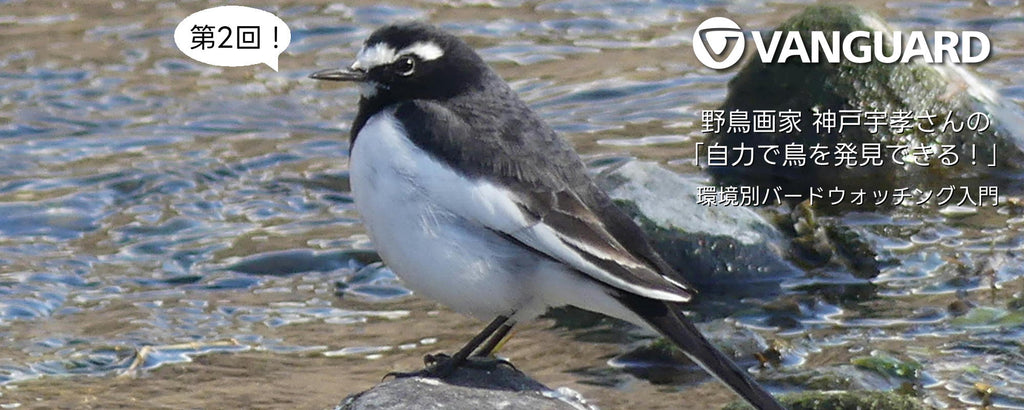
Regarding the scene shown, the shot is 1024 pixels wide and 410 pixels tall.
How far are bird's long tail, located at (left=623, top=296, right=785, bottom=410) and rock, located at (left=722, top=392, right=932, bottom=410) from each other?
96 cm

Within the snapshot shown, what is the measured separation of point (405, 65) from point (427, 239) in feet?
2.58

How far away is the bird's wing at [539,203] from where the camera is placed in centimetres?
585

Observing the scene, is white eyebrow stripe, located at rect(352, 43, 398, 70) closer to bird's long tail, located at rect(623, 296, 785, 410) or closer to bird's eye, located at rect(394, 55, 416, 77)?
bird's eye, located at rect(394, 55, 416, 77)

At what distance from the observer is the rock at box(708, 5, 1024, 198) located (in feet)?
34.4

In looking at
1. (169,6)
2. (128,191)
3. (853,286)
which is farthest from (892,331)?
(169,6)

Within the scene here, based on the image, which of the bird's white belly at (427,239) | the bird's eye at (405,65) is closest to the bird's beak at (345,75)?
the bird's eye at (405,65)

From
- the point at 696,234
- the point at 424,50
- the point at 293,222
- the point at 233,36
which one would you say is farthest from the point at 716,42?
the point at 424,50

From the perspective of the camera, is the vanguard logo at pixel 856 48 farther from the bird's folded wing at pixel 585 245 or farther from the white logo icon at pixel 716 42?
the bird's folded wing at pixel 585 245

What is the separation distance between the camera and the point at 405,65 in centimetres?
638

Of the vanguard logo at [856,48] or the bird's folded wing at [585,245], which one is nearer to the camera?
the bird's folded wing at [585,245]

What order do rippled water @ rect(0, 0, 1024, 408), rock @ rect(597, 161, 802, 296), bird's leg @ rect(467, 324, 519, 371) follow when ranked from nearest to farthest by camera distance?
bird's leg @ rect(467, 324, 519, 371) < rippled water @ rect(0, 0, 1024, 408) < rock @ rect(597, 161, 802, 296)

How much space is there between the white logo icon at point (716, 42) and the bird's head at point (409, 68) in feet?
21.1

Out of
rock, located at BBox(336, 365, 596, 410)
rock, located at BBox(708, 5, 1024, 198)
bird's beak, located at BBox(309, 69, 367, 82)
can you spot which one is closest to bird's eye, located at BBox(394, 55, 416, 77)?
bird's beak, located at BBox(309, 69, 367, 82)

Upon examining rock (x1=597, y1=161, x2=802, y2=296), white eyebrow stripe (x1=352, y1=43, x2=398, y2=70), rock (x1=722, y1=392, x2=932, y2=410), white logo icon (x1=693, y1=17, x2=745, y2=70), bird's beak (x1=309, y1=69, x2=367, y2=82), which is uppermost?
white eyebrow stripe (x1=352, y1=43, x2=398, y2=70)
